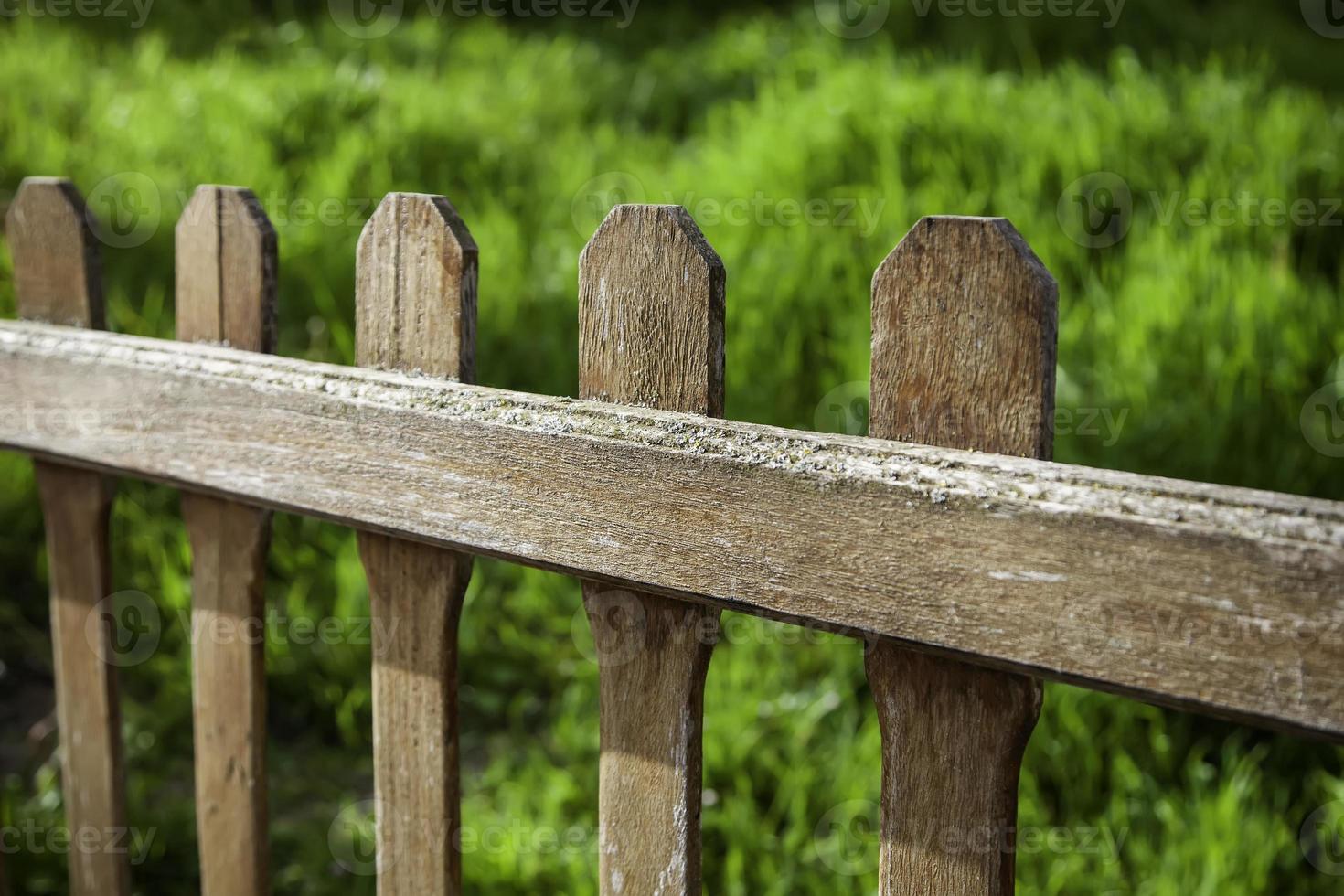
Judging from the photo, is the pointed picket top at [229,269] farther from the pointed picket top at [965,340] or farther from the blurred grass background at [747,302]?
the blurred grass background at [747,302]

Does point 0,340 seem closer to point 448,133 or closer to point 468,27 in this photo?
point 448,133

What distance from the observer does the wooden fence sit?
2.69 ft

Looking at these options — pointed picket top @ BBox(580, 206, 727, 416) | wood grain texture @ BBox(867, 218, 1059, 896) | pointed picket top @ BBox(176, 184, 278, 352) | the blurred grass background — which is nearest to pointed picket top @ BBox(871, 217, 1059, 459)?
wood grain texture @ BBox(867, 218, 1059, 896)

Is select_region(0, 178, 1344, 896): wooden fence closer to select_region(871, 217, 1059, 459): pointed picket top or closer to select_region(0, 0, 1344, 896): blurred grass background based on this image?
select_region(871, 217, 1059, 459): pointed picket top

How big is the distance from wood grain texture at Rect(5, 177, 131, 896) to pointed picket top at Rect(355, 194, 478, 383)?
0.53 metres

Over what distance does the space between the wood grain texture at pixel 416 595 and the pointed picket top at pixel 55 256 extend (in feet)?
1.65

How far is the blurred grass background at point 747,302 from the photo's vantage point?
2.14 metres

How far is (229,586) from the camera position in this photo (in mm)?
1448

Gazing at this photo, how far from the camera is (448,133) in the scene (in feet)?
13.3

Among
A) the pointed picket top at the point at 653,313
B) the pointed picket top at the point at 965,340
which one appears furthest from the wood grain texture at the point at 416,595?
the pointed picket top at the point at 965,340

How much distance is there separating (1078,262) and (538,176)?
1867 mm

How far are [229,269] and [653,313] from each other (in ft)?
2.06

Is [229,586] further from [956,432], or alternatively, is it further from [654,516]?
[956,432]

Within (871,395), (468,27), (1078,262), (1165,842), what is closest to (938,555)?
(871,395)
